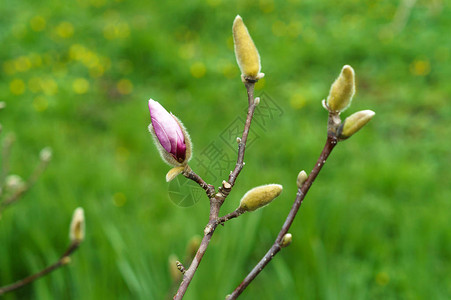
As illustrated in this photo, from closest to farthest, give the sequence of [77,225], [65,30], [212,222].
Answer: [212,222] < [77,225] < [65,30]

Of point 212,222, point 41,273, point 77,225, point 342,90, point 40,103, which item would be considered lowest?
point 40,103

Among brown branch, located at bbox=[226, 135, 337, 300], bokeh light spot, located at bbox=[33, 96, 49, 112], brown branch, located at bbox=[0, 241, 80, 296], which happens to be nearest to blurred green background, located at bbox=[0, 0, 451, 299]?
bokeh light spot, located at bbox=[33, 96, 49, 112]

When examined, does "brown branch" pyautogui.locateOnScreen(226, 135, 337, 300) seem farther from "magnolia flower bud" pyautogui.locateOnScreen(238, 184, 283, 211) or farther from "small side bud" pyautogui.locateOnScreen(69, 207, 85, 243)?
"small side bud" pyautogui.locateOnScreen(69, 207, 85, 243)

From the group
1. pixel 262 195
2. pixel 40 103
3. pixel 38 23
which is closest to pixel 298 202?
pixel 262 195

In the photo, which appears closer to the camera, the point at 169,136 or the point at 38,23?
the point at 169,136

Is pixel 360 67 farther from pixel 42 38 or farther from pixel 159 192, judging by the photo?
pixel 42 38

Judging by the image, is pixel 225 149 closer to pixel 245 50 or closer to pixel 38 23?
pixel 245 50

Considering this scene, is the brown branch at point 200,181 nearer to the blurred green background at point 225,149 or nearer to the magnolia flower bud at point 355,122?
the magnolia flower bud at point 355,122
